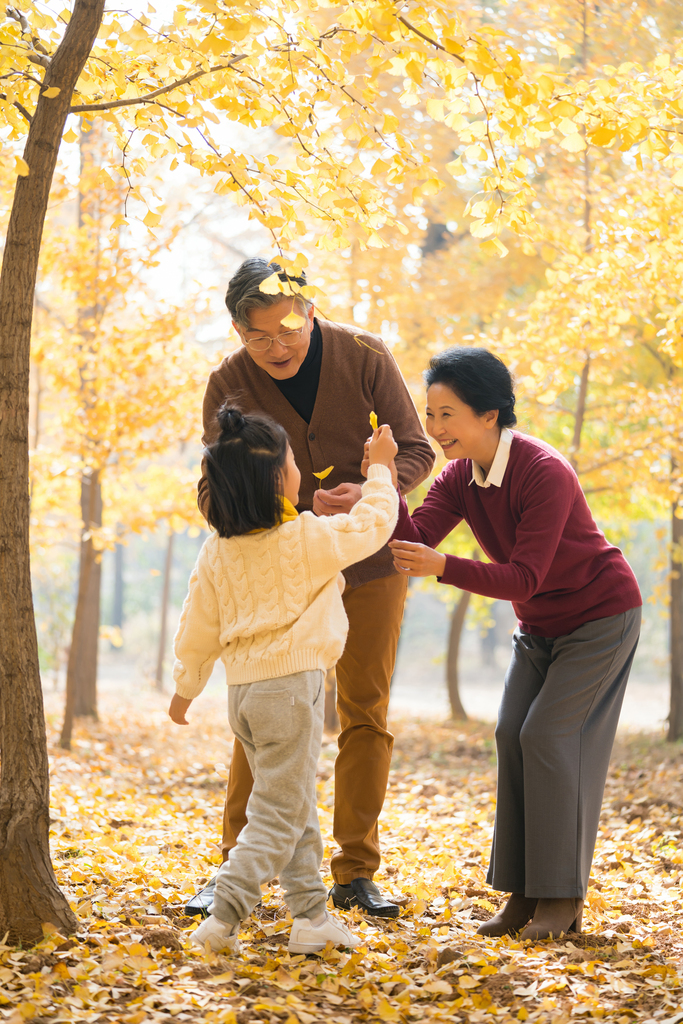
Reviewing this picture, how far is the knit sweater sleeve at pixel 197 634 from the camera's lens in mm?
2578

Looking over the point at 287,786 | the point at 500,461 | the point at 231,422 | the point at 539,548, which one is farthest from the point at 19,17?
the point at 287,786

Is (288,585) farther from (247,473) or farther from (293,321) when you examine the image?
(293,321)

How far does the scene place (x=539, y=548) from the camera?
2.62 metres

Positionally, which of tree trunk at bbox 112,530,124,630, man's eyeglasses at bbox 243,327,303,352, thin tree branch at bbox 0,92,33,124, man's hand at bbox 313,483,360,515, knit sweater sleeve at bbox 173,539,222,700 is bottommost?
tree trunk at bbox 112,530,124,630

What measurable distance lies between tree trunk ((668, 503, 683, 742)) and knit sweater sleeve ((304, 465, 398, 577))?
5948 millimetres

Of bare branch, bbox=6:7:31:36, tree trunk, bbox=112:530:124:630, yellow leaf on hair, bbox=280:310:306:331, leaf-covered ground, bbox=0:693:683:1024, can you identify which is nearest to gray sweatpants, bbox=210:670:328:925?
leaf-covered ground, bbox=0:693:683:1024

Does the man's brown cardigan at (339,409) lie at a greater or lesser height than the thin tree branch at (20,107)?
lesser

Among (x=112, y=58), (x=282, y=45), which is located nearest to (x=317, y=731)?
(x=282, y=45)

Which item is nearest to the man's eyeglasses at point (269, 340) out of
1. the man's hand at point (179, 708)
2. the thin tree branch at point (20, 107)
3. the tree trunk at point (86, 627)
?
the thin tree branch at point (20, 107)

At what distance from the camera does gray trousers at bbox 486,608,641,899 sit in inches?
105

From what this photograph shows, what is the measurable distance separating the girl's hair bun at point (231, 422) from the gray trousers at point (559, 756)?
50.7 inches

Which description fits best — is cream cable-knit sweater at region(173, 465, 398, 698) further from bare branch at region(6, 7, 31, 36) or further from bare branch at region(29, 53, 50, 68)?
bare branch at region(6, 7, 31, 36)

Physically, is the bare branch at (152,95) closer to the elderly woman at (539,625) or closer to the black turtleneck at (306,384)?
the black turtleneck at (306,384)

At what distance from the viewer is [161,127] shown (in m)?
2.96
